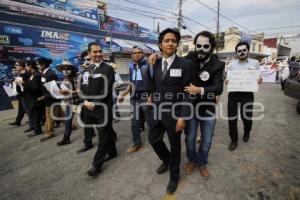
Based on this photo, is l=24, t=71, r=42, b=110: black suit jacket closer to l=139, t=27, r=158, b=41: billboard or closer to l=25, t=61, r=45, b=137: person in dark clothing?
l=25, t=61, r=45, b=137: person in dark clothing

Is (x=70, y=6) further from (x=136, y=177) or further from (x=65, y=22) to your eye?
(x=136, y=177)

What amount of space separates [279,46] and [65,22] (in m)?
56.2

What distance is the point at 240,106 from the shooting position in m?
3.76

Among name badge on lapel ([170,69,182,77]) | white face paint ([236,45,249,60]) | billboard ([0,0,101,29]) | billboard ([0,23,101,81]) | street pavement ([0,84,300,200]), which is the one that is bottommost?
street pavement ([0,84,300,200])

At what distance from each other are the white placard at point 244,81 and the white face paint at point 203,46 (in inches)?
51.1

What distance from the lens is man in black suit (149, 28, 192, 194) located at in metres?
2.32

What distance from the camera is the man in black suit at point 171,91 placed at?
7.62 feet

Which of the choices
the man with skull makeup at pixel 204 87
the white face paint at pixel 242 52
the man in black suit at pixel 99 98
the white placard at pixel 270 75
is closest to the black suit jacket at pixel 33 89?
the man in black suit at pixel 99 98

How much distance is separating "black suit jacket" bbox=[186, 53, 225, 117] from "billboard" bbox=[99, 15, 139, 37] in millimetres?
14062

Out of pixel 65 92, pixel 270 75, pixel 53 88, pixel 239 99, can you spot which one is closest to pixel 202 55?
pixel 239 99

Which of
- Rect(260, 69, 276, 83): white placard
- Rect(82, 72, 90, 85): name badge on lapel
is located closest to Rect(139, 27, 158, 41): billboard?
Rect(260, 69, 276, 83): white placard

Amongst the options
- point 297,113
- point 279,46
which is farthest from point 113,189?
point 279,46

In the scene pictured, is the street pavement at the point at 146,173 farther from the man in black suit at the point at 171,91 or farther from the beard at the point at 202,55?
the beard at the point at 202,55

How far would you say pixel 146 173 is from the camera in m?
3.06
